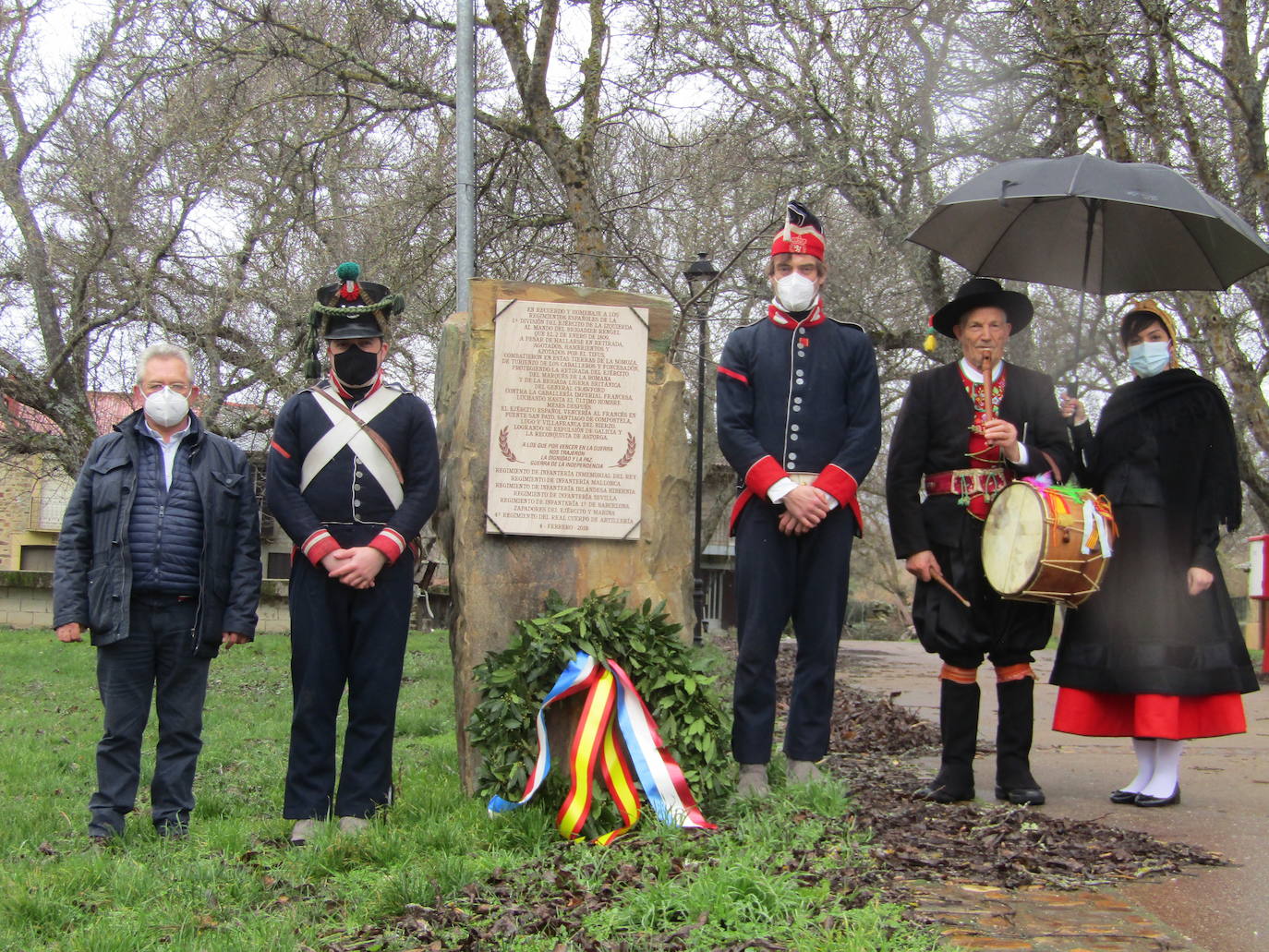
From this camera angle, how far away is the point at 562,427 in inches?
213

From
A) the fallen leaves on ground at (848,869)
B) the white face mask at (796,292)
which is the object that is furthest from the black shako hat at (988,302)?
the fallen leaves on ground at (848,869)

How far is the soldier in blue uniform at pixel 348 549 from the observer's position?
4984 mm

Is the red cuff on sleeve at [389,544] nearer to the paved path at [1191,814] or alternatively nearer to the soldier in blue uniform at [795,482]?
the soldier in blue uniform at [795,482]

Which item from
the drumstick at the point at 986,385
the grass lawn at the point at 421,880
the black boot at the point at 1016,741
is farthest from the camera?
the drumstick at the point at 986,385

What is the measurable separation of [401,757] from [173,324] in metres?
9.09

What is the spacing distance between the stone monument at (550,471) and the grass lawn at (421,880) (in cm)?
92

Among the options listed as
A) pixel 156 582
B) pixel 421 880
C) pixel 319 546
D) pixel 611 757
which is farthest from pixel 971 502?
pixel 156 582

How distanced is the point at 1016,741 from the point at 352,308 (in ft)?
11.0

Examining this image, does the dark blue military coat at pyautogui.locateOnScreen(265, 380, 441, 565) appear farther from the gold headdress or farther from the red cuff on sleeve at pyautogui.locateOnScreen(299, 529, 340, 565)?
the gold headdress

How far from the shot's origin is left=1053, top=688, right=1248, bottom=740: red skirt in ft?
17.8

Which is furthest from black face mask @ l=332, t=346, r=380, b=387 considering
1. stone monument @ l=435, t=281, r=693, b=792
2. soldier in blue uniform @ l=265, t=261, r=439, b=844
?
stone monument @ l=435, t=281, r=693, b=792

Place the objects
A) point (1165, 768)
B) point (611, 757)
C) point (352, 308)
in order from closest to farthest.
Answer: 1. point (611, 757)
2. point (352, 308)
3. point (1165, 768)

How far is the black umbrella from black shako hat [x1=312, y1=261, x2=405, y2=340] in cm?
240

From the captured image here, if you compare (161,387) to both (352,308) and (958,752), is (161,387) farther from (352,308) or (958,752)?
(958,752)
